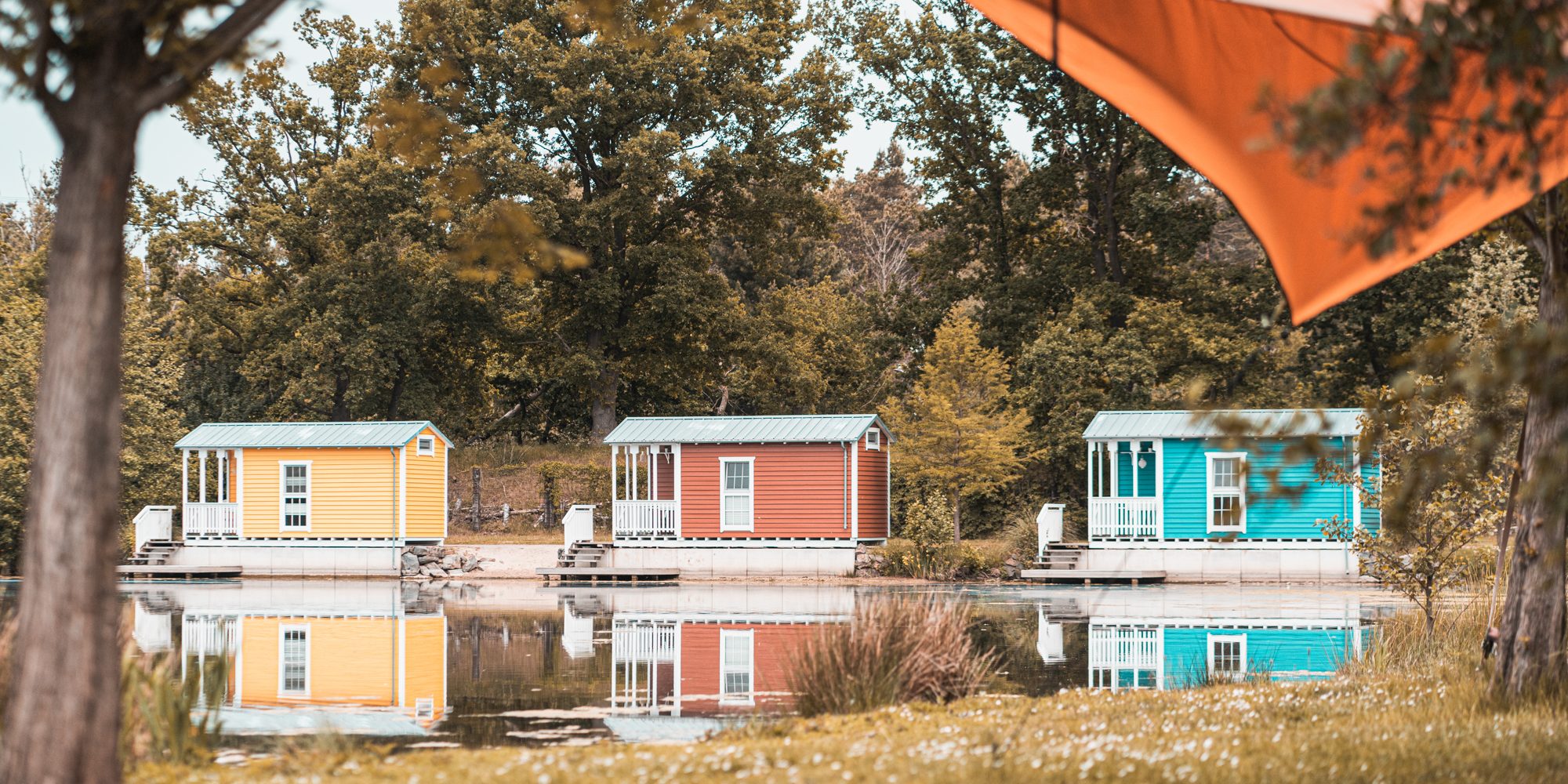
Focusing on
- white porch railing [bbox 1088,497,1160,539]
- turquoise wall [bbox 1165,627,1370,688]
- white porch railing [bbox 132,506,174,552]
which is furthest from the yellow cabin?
turquoise wall [bbox 1165,627,1370,688]

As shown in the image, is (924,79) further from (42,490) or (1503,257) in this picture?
(42,490)

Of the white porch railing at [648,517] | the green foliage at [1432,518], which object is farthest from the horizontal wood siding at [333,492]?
the green foliage at [1432,518]

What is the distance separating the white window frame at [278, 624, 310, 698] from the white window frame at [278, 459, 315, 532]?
14323 mm

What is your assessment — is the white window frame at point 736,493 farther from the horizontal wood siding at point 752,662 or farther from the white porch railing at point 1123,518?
the horizontal wood siding at point 752,662

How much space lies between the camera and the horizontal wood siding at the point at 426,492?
32.5 m

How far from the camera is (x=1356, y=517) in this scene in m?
28.6

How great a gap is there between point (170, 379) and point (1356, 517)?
26.9 m

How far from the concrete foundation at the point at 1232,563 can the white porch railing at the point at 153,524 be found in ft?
64.8

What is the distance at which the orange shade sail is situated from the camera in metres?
7.05

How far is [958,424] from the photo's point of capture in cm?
2959

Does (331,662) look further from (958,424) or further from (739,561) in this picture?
(958,424)

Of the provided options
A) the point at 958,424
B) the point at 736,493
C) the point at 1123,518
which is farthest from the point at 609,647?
the point at 1123,518

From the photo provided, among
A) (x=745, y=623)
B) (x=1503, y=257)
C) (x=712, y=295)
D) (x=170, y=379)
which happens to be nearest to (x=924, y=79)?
(x=712, y=295)

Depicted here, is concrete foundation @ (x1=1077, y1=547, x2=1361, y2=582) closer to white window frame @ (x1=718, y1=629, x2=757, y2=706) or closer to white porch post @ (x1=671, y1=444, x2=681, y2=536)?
white porch post @ (x1=671, y1=444, x2=681, y2=536)
